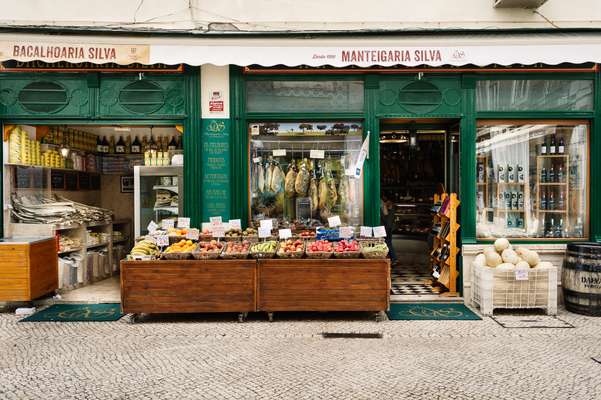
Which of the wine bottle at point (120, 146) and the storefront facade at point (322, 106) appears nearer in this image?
the storefront facade at point (322, 106)

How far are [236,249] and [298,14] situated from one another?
4101 mm

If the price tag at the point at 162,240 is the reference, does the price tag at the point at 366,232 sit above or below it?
above

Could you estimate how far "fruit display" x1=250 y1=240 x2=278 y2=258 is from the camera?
6617 millimetres

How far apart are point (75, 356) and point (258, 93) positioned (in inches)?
187

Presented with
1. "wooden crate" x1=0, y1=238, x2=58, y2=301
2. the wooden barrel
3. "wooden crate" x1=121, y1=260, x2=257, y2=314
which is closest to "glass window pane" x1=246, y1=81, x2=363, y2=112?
"wooden crate" x1=121, y1=260, x2=257, y2=314

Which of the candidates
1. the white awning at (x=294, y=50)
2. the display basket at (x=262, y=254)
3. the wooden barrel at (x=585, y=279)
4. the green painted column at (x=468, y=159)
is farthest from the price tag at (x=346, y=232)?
the wooden barrel at (x=585, y=279)

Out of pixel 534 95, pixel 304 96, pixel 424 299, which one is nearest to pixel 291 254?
pixel 424 299

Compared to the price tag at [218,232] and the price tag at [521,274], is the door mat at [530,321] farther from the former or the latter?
the price tag at [218,232]

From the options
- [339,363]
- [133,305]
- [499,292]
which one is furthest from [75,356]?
[499,292]

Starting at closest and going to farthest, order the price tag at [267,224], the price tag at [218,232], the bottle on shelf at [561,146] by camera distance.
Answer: the price tag at [218,232]
the price tag at [267,224]
the bottle on shelf at [561,146]

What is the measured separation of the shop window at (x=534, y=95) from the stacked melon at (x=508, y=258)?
7.64 feet

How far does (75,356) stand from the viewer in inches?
210

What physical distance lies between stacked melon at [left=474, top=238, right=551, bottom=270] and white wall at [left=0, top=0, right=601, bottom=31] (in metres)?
3.72

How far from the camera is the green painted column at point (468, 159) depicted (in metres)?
7.78
